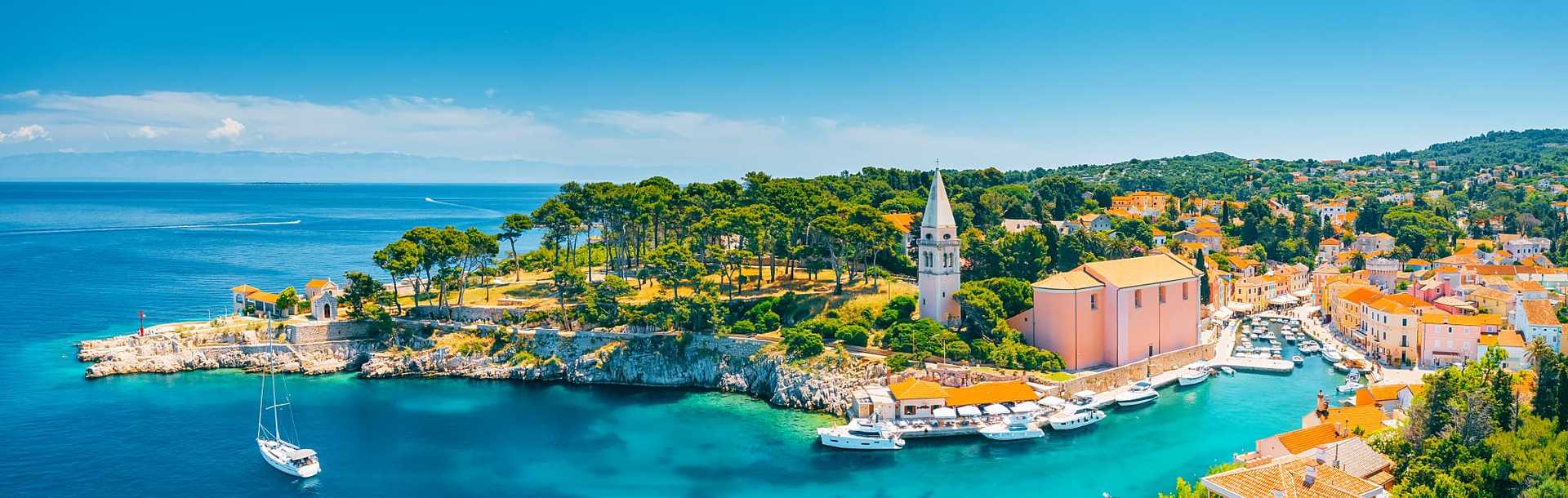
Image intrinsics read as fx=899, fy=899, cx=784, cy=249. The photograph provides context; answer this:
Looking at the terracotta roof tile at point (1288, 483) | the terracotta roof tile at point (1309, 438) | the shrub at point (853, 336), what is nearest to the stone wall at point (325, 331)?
the shrub at point (853, 336)

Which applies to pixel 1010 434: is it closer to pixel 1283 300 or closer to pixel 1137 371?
A: pixel 1137 371

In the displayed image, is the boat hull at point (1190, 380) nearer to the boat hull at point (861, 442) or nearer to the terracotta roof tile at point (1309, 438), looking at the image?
the terracotta roof tile at point (1309, 438)

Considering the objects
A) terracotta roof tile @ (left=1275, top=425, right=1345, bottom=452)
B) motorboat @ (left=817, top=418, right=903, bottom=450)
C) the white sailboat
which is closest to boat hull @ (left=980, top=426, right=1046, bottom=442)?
motorboat @ (left=817, top=418, right=903, bottom=450)

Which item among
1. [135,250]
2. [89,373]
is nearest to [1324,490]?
[89,373]

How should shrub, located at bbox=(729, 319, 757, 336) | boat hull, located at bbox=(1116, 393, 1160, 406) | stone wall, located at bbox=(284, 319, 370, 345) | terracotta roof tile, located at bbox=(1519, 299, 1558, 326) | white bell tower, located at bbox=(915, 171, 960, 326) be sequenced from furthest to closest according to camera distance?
1. stone wall, located at bbox=(284, 319, 370, 345)
2. terracotta roof tile, located at bbox=(1519, 299, 1558, 326)
3. shrub, located at bbox=(729, 319, 757, 336)
4. white bell tower, located at bbox=(915, 171, 960, 326)
5. boat hull, located at bbox=(1116, 393, 1160, 406)

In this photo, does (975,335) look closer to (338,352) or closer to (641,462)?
(641,462)

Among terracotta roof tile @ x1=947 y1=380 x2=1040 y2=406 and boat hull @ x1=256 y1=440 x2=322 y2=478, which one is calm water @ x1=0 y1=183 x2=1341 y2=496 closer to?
boat hull @ x1=256 y1=440 x2=322 y2=478
